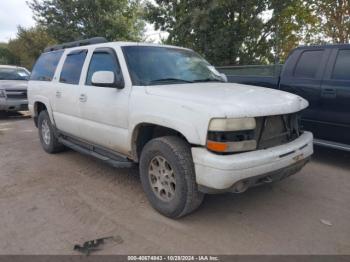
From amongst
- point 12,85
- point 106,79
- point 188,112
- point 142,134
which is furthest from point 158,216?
point 12,85

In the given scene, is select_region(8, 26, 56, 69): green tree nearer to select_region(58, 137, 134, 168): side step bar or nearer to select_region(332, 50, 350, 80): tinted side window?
select_region(58, 137, 134, 168): side step bar

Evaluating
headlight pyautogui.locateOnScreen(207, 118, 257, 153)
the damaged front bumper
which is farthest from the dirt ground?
headlight pyautogui.locateOnScreen(207, 118, 257, 153)

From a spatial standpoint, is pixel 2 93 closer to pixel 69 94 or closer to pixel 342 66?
pixel 69 94

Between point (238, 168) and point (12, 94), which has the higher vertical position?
point (12, 94)

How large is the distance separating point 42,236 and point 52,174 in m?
1.87

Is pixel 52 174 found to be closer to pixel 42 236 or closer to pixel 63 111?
Result: pixel 63 111

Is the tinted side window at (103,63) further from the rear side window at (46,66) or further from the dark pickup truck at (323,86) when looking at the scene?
the dark pickup truck at (323,86)

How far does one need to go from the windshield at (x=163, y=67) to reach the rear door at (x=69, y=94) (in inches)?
45.1

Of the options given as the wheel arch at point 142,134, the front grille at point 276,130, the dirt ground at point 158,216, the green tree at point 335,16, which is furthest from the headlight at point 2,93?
the green tree at point 335,16

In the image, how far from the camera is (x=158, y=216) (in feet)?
11.4

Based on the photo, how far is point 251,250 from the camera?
282 cm

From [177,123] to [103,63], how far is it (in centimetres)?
176

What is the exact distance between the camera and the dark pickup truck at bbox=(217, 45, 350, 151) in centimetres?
472

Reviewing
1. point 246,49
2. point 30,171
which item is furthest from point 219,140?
point 246,49
